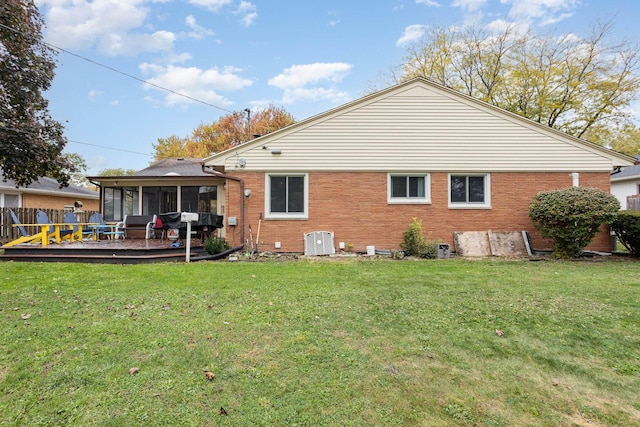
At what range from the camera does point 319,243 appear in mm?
10336

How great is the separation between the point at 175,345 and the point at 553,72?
994 inches

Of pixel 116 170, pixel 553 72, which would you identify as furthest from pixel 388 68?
pixel 116 170

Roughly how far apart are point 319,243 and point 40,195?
1839 centimetres

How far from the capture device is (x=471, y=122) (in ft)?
35.0

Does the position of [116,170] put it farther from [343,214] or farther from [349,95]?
[343,214]

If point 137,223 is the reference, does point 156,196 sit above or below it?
above

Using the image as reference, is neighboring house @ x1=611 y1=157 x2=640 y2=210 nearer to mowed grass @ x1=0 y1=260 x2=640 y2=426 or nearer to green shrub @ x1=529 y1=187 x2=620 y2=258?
green shrub @ x1=529 y1=187 x2=620 y2=258

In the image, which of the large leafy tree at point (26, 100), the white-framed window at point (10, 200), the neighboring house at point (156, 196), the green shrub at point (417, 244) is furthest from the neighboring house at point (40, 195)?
the green shrub at point (417, 244)

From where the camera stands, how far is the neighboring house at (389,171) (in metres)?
10.5

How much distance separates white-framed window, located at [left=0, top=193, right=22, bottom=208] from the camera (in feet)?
54.1

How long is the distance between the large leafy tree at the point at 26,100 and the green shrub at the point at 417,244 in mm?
11963

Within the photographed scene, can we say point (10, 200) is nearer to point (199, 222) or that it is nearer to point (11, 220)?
point (11, 220)

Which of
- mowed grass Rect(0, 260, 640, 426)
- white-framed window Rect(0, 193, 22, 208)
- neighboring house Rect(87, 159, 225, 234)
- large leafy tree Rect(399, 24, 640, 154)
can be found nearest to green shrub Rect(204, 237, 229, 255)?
neighboring house Rect(87, 159, 225, 234)

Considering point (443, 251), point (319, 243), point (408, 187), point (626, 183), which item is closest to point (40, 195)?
point (319, 243)
